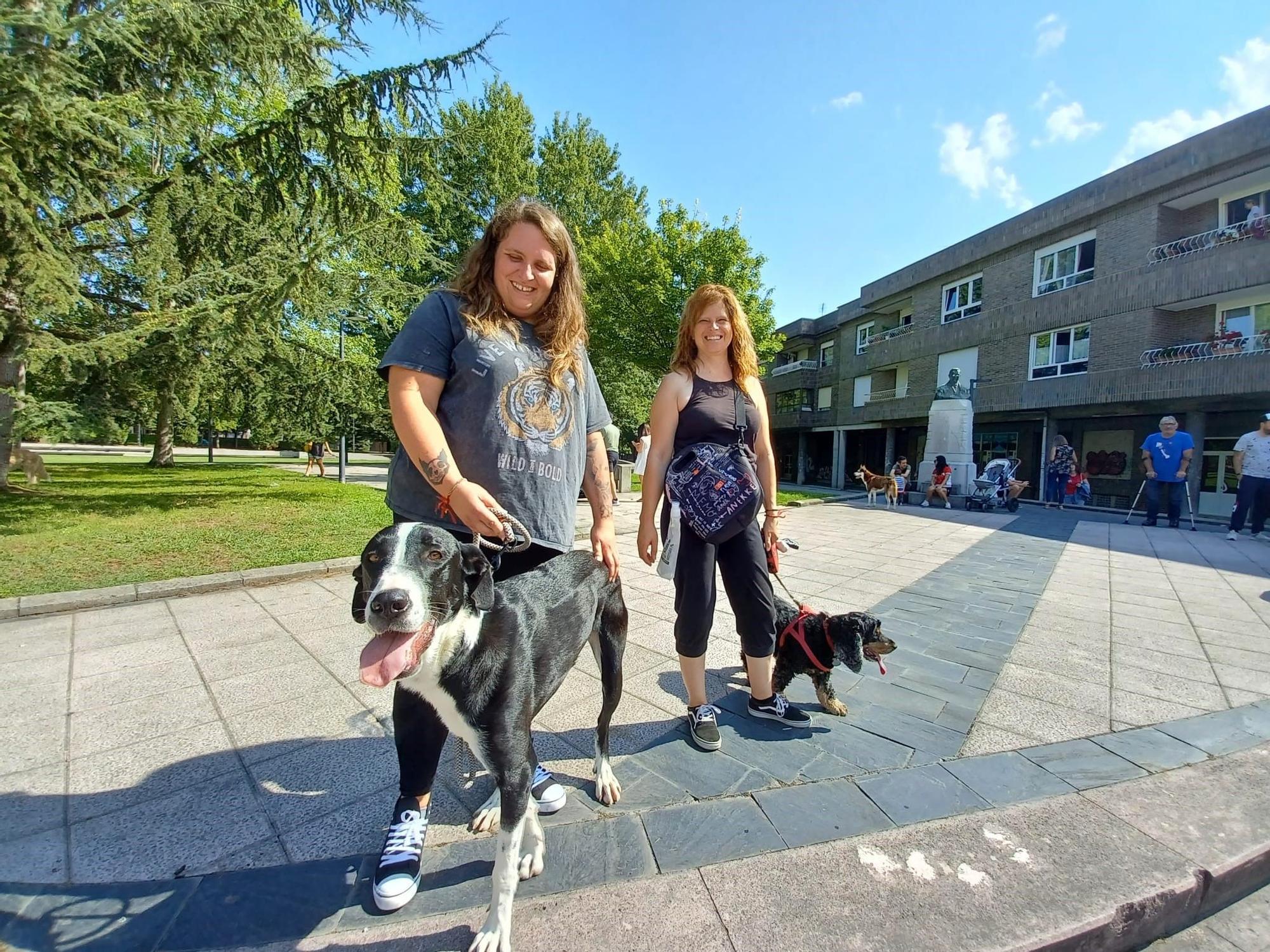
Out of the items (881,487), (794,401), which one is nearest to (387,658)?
(881,487)

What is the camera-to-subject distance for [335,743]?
253cm

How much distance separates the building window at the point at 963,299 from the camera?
23.2m

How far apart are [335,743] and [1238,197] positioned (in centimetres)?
2508

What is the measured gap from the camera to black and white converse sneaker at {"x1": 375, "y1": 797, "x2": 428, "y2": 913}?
1.61 metres

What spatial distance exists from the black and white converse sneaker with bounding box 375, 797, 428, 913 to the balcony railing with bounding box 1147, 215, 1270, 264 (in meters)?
23.3

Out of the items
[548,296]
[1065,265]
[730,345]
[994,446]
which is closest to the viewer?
[548,296]

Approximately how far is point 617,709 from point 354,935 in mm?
1590

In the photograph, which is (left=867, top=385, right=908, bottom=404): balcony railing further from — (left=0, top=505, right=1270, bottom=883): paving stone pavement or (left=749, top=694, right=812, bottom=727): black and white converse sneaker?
(left=749, top=694, right=812, bottom=727): black and white converse sneaker

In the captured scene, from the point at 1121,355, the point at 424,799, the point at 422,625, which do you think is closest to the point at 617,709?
the point at 424,799

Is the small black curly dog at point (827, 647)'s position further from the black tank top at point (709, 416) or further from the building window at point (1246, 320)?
the building window at point (1246, 320)

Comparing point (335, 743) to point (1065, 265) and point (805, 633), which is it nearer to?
point (805, 633)

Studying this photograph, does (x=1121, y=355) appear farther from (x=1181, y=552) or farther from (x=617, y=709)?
(x=617, y=709)

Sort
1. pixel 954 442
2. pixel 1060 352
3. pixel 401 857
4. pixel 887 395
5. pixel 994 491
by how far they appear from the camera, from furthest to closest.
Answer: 1. pixel 887 395
2. pixel 1060 352
3. pixel 954 442
4. pixel 994 491
5. pixel 401 857

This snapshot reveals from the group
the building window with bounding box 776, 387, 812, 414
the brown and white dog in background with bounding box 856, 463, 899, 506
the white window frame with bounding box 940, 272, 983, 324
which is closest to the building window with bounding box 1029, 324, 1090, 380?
the white window frame with bounding box 940, 272, 983, 324
